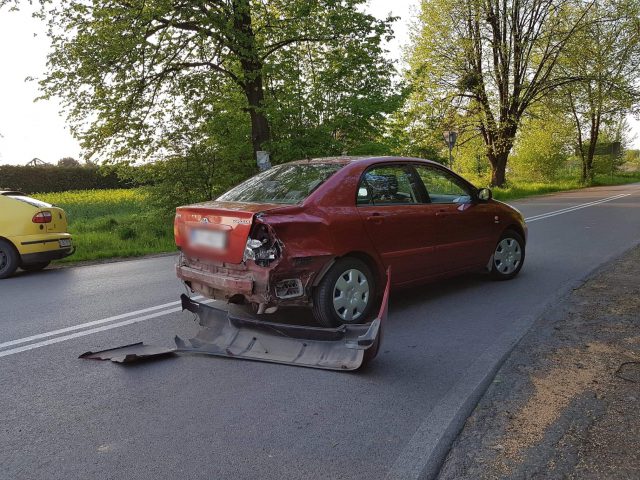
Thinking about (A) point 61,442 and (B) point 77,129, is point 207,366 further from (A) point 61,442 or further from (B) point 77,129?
(B) point 77,129

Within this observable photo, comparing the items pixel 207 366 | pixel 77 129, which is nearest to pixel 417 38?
pixel 77 129

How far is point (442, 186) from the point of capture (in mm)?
6363

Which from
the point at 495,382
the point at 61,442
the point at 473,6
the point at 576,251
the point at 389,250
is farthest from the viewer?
the point at 473,6

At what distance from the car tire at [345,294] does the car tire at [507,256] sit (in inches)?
104

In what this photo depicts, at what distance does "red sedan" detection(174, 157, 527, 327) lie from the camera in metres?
4.54

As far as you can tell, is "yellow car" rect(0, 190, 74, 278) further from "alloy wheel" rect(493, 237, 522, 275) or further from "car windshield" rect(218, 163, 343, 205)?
"alloy wheel" rect(493, 237, 522, 275)

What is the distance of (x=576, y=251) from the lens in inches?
373

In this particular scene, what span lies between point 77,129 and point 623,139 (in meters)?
52.5

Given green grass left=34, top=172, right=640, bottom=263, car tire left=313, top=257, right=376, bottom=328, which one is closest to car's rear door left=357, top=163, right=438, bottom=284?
car tire left=313, top=257, right=376, bottom=328

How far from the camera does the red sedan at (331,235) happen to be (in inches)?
179

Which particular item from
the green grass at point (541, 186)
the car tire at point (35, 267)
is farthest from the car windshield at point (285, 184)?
the green grass at point (541, 186)

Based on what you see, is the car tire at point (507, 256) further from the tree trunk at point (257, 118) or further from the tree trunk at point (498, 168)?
the tree trunk at point (498, 168)

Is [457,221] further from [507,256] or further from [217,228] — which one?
[217,228]

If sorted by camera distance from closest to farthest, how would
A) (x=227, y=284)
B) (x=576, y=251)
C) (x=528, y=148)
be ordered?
(x=227, y=284) → (x=576, y=251) → (x=528, y=148)
